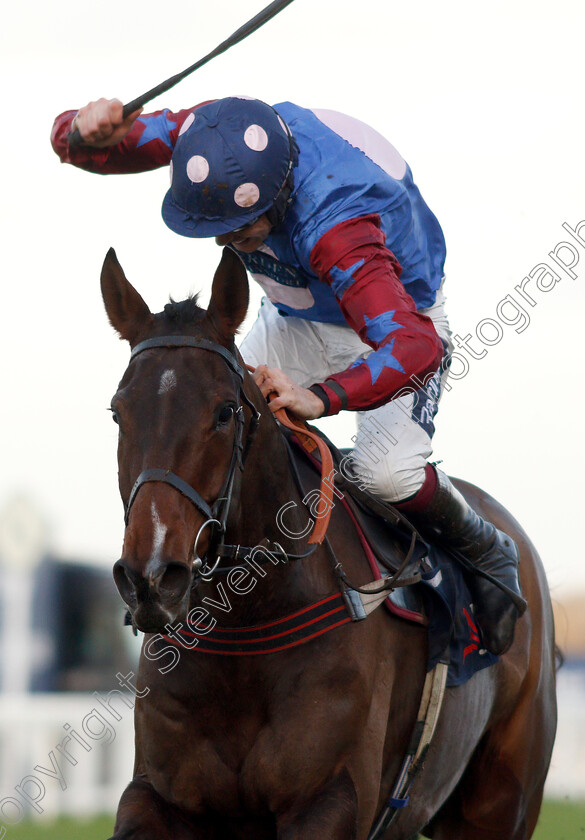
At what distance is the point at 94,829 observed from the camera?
8.53 m

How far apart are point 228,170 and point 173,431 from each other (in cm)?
110

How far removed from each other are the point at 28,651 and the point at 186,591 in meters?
9.00

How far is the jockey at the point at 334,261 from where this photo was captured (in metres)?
3.67

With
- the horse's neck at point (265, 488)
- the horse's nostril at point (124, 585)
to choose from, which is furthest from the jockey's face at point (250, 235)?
the horse's nostril at point (124, 585)

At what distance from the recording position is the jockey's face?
3.95 meters

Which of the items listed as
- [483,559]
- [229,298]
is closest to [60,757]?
[483,559]

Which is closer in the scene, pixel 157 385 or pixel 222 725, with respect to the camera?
pixel 157 385

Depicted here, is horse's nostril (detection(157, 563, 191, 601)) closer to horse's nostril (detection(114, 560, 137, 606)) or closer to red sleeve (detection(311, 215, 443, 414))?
horse's nostril (detection(114, 560, 137, 606))

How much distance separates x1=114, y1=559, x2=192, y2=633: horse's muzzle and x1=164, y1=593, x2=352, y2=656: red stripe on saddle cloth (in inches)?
24.2

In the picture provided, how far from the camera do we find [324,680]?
138 inches

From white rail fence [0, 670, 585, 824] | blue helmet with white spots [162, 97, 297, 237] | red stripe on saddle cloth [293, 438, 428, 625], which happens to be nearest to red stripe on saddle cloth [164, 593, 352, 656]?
red stripe on saddle cloth [293, 438, 428, 625]

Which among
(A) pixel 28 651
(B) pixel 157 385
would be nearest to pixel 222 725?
(B) pixel 157 385

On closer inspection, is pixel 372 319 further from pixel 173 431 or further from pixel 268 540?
pixel 173 431

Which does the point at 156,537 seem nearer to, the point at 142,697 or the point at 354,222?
the point at 142,697
